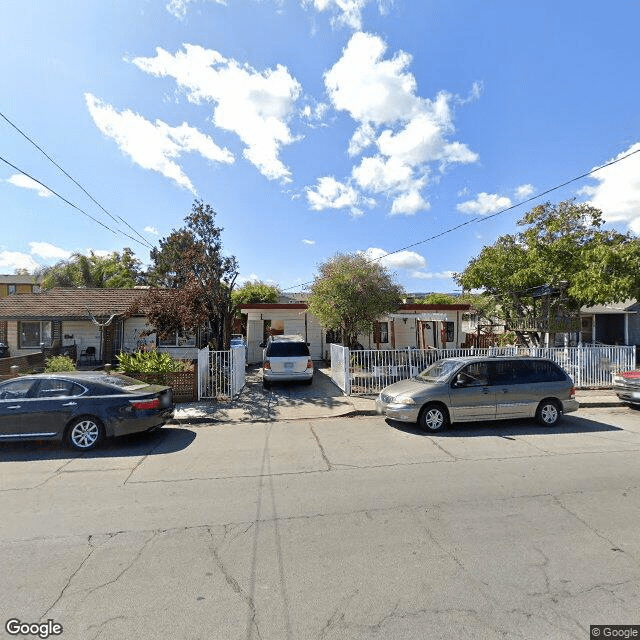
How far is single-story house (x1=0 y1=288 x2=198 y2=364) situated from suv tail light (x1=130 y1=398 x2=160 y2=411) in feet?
34.3

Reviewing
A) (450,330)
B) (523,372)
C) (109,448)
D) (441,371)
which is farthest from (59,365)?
(450,330)

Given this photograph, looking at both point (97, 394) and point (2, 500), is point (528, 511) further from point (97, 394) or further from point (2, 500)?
point (97, 394)

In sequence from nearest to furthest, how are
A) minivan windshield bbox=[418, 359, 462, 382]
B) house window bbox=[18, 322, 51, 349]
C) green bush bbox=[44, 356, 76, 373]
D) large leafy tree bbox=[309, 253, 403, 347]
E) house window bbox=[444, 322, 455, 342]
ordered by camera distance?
minivan windshield bbox=[418, 359, 462, 382], green bush bbox=[44, 356, 76, 373], large leafy tree bbox=[309, 253, 403, 347], house window bbox=[18, 322, 51, 349], house window bbox=[444, 322, 455, 342]

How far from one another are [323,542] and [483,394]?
5.42 meters

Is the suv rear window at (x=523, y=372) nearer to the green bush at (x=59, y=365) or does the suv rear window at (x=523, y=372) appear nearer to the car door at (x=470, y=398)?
the car door at (x=470, y=398)

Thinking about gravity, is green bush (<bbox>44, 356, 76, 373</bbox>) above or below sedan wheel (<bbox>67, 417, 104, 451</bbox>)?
above

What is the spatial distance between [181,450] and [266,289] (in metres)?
33.0

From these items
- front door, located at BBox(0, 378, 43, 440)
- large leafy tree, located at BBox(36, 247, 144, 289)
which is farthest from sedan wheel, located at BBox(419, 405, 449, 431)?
large leafy tree, located at BBox(36, 247, 144, 289)

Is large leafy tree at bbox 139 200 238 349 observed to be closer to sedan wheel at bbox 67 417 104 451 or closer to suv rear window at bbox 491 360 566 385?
sedan wheel at bbox 67 417 104 451

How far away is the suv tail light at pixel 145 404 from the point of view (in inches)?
270

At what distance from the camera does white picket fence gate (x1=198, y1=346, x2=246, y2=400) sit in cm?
1074

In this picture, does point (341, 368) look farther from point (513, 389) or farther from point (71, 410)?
point (71, 410)

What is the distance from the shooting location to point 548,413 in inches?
319

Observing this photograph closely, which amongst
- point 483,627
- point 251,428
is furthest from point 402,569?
point 251,428
